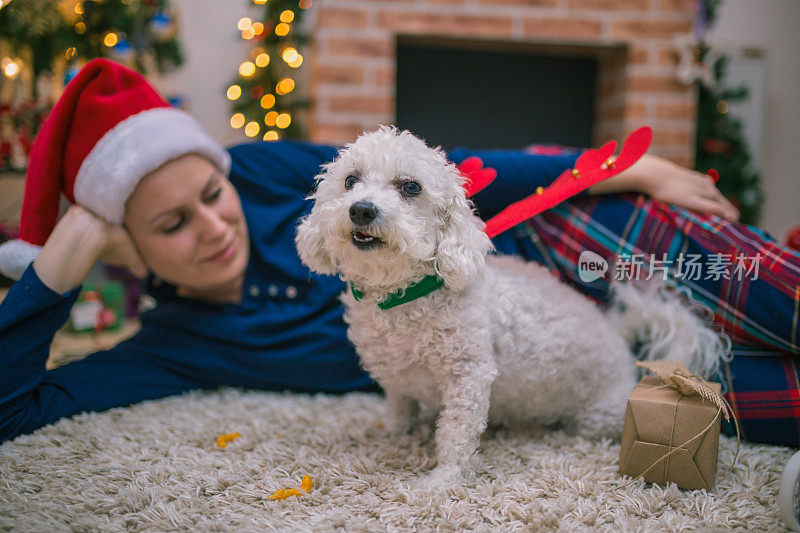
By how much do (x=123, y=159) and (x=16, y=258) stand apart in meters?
0.26

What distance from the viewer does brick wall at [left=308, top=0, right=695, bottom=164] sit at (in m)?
2.07

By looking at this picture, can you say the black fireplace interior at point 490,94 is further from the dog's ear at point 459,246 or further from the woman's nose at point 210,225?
the dog's ear at point 459,246

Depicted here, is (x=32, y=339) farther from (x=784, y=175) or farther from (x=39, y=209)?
A: (x=784, y=175)

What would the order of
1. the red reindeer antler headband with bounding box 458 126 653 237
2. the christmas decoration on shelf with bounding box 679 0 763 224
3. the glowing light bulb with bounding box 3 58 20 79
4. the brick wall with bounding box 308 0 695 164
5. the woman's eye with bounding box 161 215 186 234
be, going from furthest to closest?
the christmas decoration on shelf with bounding box 679 0 763 224, the brick wall with bounding box 308 0 695 164, the glowing light bulb with bounding box 3 58 20 79, the woman's eye with bounding box 161 215 186 234, the red reindeer antler headband with bounding box 458 126 653 237

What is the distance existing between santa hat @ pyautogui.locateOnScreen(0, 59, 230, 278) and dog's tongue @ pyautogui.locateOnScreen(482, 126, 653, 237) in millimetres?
657

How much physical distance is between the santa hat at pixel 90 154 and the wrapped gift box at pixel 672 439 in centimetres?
95

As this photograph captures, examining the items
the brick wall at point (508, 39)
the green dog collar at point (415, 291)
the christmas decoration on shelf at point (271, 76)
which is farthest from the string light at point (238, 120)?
the green dog collar at point (415, 291)

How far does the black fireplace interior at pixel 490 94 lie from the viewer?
7.64ft

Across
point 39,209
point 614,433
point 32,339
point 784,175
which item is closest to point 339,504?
point 614,433

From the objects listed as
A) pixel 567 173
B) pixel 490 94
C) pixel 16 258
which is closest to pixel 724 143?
pixel 490 94

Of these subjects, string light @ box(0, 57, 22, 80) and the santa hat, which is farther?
string light @ box(0, 57, 22, 80)

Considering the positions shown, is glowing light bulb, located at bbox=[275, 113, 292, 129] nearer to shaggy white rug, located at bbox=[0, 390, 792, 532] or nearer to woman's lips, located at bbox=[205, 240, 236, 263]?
woman's lips, located at bbox=[205, 240, 236, 263]

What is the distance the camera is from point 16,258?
3.13 ft

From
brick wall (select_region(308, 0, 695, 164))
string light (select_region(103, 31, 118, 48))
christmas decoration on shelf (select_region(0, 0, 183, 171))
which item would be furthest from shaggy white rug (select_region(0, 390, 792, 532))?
string light (select_region(103, 31, 118, 48))
